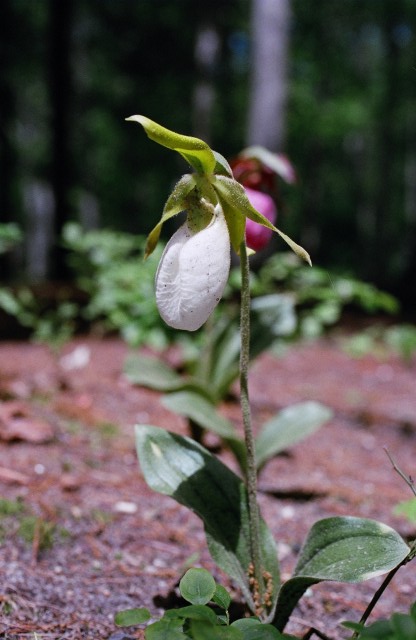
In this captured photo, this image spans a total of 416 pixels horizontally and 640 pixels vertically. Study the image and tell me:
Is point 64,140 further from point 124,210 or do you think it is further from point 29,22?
point 124,210

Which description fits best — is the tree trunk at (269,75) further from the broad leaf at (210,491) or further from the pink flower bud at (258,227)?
the broad leaf at (210,491)

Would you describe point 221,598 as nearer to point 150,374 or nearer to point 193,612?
point 193,612

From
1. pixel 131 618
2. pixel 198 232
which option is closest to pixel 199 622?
pixel 131 618

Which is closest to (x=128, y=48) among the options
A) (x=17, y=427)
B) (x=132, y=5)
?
(x=132, y=5)

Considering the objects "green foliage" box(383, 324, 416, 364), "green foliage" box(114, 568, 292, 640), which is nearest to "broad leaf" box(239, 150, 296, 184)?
"green foliage" box(114, 568, 292, 640)

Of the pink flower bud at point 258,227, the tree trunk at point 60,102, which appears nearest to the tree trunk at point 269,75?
the tree trunk at point 60,102

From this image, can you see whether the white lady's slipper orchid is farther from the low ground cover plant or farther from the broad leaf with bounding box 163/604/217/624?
the broad leaf with bounding box 163/604/217/624
